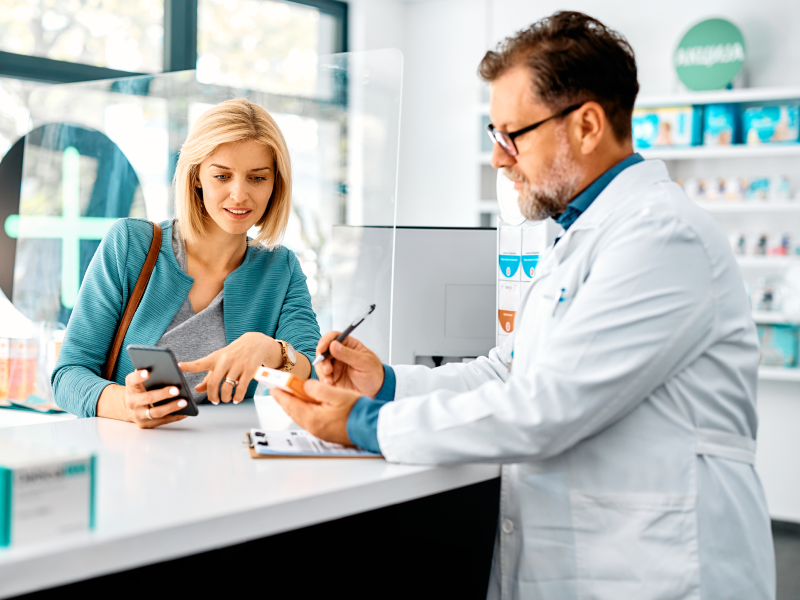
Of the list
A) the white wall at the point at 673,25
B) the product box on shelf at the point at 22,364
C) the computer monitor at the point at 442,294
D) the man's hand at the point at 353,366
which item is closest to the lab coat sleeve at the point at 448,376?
the man's hand at the point at 353,366

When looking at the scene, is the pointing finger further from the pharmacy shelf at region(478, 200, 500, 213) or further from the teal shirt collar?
the pharmacy shelf at region(478, 200, 500, 213)

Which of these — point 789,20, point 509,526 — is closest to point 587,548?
point 509,526

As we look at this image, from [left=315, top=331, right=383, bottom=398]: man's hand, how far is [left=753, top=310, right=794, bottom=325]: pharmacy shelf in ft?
10.5

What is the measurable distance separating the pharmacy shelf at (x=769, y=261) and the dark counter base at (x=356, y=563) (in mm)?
3109

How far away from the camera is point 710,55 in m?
4.14

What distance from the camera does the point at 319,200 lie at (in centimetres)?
329

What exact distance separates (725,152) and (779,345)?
3.52 ft

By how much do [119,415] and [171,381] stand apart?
0.71 ft

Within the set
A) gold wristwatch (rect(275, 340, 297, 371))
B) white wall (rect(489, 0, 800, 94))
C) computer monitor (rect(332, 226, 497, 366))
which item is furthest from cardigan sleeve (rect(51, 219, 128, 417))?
white wall (rect(489, 0, 800, 94))

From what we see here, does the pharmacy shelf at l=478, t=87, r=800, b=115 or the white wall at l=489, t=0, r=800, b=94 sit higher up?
the white wall at l=489, t=0, r=800, b=94

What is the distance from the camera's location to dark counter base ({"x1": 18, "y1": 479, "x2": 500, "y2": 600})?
0.98 meters

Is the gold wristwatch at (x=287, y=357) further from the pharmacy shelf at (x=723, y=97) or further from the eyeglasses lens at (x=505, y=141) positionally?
the pharmacy shelf at (x=723, y=97)

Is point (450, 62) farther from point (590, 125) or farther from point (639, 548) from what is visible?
point (639, 548)

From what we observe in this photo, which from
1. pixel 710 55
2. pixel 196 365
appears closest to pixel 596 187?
pixel 196 365
